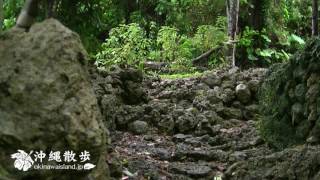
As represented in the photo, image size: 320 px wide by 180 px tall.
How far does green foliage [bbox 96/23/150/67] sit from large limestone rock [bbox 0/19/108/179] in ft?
30.3

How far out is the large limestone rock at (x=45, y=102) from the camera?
3.24 metres

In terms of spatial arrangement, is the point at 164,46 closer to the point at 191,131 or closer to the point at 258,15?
the point at 258,15

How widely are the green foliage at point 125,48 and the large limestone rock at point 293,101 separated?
6.48 m

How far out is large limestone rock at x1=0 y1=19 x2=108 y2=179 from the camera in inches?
128

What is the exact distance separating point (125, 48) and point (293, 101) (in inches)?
295

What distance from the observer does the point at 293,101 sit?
21.3 feet

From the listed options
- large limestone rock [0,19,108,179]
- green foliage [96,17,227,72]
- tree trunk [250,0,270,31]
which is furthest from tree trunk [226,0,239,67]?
large limestone rock [0,19,108,179]

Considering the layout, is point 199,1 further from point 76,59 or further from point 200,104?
point 76,59

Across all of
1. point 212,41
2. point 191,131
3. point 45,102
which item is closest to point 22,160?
point 45,102

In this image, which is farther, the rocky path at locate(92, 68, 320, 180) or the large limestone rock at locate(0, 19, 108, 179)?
the rocky path at locate(92, 68, 320, 180)

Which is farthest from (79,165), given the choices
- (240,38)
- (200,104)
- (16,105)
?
(240,38)

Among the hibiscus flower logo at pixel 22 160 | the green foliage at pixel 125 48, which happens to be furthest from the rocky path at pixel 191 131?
the green foliage at pixel 125 48

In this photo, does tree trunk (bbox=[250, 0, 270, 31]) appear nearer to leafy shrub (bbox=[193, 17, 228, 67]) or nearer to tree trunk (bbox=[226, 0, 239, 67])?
leafy shrub (bbox=[193, 17, 228, 67])

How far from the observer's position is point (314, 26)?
9797mm
